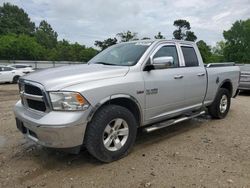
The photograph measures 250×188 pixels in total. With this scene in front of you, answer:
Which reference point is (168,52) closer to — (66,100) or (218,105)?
(218,105)

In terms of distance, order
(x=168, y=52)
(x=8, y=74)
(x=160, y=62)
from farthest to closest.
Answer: (x=8, y=74)
(x=168, y=52)
(x=160, y=62)

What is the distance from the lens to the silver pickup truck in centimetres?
359

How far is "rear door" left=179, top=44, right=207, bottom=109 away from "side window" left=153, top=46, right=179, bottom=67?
0.21 meters

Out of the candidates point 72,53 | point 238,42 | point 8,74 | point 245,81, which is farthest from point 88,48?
point 245,81

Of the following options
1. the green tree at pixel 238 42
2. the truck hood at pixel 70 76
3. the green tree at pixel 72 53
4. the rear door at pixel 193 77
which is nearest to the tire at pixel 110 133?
the truck hood at pixel 70 76

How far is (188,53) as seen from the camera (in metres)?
5.67

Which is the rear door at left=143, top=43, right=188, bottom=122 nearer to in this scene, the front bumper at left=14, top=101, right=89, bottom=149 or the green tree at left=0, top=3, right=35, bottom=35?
the front bumper at left=14, top=101, right=89, bottom=149

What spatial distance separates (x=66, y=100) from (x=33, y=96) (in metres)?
0.60

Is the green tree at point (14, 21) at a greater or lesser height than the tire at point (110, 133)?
greater

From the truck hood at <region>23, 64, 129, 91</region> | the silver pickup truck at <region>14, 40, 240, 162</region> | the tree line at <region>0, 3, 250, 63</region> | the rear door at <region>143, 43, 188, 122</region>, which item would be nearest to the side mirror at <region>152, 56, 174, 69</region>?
the silver pickup truck at <region>14, 40, 240, 162</region>

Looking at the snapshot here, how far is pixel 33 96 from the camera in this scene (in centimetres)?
387

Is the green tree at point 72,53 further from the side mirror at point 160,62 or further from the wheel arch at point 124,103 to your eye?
the wheel arch at point 124,103

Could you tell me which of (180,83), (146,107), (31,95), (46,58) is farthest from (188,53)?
(46,58)

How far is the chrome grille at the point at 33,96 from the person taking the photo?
3703mm
